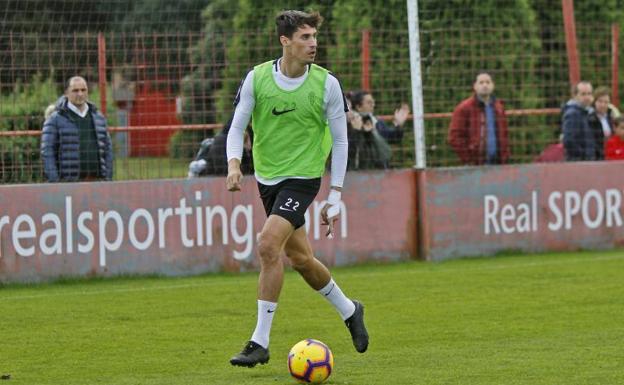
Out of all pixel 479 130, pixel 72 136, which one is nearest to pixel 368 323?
pixel 72 136

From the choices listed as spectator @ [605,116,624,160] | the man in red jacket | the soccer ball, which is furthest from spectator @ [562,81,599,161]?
the soccer ball

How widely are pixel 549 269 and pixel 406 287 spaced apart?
2.01 m

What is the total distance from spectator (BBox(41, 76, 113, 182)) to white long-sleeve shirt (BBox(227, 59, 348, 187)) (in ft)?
16.0

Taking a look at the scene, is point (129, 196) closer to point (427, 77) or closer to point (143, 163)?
point (143, 163)

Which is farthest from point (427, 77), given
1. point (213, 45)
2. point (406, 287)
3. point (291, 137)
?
point (291, 137)

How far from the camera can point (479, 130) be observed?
52.2 feet

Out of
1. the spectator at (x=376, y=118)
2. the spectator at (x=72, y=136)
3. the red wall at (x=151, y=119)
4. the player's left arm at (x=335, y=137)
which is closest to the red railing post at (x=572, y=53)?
the spectator at (x=376, y=118)

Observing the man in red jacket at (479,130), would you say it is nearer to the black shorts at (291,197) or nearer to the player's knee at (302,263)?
the black shorts at (291,197)

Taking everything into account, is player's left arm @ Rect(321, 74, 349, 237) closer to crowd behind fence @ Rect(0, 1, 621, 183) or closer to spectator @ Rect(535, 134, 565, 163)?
crowd behind fence @ Rect(0, 1, 621, 183)

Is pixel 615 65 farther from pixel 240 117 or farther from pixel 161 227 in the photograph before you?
pixel 240 117

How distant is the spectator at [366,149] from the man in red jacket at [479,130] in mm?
962

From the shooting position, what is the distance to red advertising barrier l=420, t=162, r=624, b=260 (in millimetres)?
15328

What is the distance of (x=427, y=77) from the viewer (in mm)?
16391

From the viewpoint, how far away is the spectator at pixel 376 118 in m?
15.0
